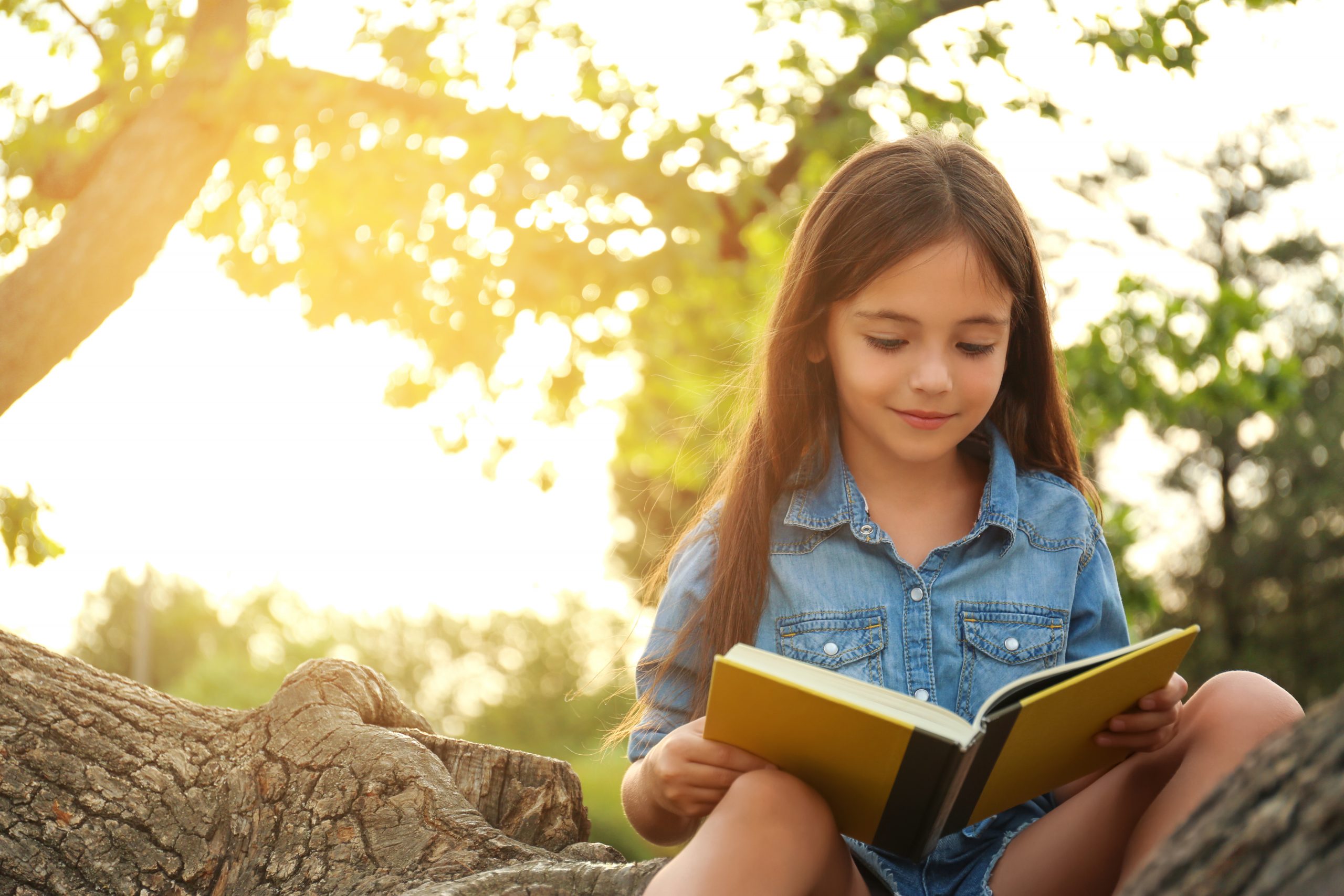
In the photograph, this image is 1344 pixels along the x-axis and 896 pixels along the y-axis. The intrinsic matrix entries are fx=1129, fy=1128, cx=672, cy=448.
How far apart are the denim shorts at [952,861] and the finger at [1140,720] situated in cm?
38

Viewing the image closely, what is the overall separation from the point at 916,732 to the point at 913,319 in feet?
2.65

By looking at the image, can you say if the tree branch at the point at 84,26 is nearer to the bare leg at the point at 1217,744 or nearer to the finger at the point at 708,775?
the finger at the point at 708,775

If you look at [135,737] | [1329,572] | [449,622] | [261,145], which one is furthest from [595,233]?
[1329,572]

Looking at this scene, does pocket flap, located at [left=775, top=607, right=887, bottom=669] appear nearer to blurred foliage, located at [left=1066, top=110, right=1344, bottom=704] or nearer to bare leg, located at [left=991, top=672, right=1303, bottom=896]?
bare leg, located at [left=991, top=672, right=1303, bottom=896]

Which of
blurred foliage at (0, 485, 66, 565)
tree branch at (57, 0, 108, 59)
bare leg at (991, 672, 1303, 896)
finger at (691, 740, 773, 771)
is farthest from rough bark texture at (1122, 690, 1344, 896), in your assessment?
tree branch at (57, 0, 108, 59)

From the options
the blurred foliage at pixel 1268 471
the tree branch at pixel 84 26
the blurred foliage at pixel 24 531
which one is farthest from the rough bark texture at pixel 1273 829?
the blurred foliage at pixel 1268 471

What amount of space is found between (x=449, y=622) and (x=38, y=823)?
1385 centimetres

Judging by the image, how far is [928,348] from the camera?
1.85 meters

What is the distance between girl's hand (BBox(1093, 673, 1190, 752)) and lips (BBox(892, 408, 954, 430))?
55cm

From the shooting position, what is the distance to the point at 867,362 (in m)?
1.90

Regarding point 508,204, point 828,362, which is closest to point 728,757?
point 828,362

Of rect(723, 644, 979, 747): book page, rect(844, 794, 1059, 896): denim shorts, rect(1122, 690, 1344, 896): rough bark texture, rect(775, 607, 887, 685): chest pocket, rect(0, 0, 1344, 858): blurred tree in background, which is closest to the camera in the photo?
rect(1122, 690, 1344, 896): rough bark texture

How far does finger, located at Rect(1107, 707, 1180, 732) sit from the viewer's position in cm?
153

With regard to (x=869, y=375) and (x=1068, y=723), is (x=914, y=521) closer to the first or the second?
(x=869, y=375)
